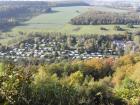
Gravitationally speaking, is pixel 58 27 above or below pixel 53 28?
above

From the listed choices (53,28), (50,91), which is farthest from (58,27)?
(50,91)

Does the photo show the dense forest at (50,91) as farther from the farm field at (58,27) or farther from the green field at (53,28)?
the farm field at (58,27)

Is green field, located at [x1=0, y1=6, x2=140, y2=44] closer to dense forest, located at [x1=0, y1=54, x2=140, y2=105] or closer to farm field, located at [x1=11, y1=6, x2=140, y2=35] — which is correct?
farm field, located at [x1=11, y1=6, x2=140, y2=35]

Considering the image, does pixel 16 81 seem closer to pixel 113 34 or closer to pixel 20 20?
pixel 113 34

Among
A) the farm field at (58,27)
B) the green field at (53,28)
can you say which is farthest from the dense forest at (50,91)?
the farm field at (58,27)

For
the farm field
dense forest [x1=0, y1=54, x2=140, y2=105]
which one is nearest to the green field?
the farm field

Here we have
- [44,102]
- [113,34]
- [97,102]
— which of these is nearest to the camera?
[44,102]

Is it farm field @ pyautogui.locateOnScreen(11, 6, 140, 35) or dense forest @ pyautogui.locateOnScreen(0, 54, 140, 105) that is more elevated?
dense forest @ pyautogui.locateOnScreen(0, 54, 140, 105)

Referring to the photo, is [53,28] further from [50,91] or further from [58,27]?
[50,91]

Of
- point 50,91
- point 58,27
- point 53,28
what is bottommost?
point 53,28

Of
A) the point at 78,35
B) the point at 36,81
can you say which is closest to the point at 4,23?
the point at 78,35

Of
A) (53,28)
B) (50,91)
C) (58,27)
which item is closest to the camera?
(50,91)
